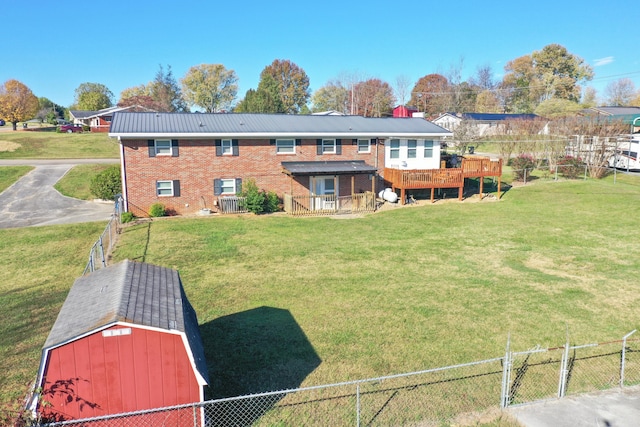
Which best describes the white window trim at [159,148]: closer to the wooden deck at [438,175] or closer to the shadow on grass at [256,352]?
the wooden deck at [438,175]

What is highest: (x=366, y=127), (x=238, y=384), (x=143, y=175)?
(x=366, y=127)

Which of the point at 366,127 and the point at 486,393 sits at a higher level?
the point at 366,127

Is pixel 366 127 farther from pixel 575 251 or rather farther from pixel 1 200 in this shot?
pixel 1 200

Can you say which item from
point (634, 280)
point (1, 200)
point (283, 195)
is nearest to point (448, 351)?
point (634, 280)

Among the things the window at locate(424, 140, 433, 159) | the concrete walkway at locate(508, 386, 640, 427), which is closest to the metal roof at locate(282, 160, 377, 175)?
the window at locate(424, 140, 433, 159)

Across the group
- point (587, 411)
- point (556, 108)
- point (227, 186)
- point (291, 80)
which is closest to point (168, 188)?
point (227, 186)

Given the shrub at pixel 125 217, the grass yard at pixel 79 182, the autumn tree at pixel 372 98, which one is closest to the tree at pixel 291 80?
the autumn tree at pixel 372 98

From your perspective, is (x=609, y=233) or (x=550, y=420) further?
(x=609, y=233)

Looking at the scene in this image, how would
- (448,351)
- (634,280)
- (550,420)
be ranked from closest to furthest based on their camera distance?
(550,420) → (448,351) → (634,280)
